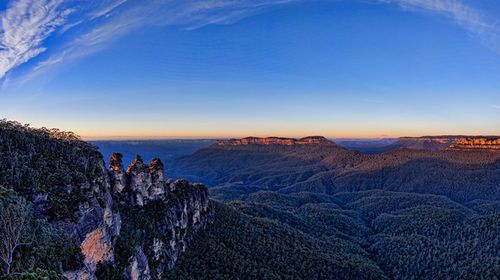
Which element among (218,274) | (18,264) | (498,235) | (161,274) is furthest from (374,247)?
(18,264)

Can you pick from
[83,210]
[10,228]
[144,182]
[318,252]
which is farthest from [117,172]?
[318,252]

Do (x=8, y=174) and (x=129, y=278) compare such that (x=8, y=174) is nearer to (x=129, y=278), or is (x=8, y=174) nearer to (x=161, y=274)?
(x=129, y=278)

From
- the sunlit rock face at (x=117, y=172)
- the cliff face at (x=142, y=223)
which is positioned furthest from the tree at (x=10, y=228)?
A: the sunlit rock face at (x=117, y=172)

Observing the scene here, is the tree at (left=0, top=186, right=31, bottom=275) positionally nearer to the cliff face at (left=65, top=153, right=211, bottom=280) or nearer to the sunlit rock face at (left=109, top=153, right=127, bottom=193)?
the cliff face at (left=65, top=153, right=211, bottom=280)

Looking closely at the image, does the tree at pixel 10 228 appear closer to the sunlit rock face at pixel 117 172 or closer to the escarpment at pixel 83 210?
the escarpment at pixel 83 210

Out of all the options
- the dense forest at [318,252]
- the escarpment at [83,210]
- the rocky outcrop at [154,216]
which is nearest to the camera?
the escarpment at [83,210]

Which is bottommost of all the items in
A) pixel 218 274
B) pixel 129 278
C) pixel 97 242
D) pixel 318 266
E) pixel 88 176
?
pixel 318 266
